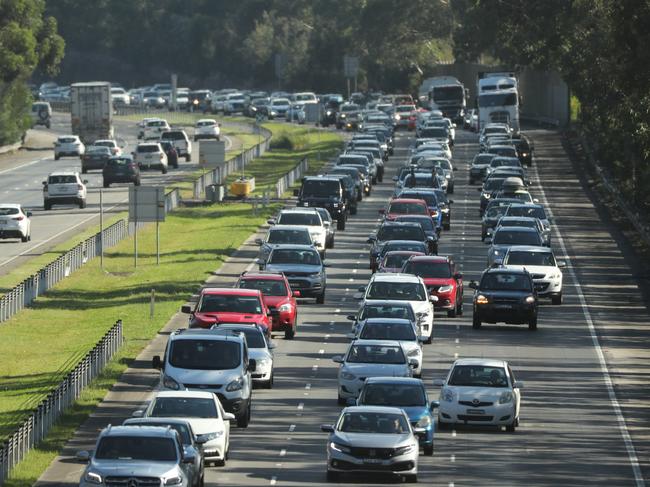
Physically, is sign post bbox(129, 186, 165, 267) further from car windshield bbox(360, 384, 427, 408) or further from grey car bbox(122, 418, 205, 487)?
grey car bbox(122, 418, 205, 487)

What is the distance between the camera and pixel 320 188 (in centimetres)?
7656

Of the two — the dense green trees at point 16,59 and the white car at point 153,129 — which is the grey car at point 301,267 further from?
the dense green trees at point 16,59

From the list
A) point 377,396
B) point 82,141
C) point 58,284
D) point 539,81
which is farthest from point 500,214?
point 539,81

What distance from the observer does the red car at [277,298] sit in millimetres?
48344

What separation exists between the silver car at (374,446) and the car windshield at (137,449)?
3.93 metres

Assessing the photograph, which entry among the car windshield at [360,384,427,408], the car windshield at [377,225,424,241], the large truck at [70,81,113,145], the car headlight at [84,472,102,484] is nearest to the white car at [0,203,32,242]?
the car windshield at [377,225,424,241]

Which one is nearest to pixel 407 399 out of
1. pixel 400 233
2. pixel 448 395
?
pixel 448 395

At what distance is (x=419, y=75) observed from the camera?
179m

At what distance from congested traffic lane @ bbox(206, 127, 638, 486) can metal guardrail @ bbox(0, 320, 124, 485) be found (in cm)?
324

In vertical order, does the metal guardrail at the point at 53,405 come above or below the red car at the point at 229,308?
below

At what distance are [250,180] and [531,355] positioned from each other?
158 ft

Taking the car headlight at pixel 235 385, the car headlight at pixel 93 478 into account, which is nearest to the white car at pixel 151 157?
the car headlight at pixel 235 385

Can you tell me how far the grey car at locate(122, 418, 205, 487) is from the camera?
95.5 ft

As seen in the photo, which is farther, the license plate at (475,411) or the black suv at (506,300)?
the black suv at (506,300)
